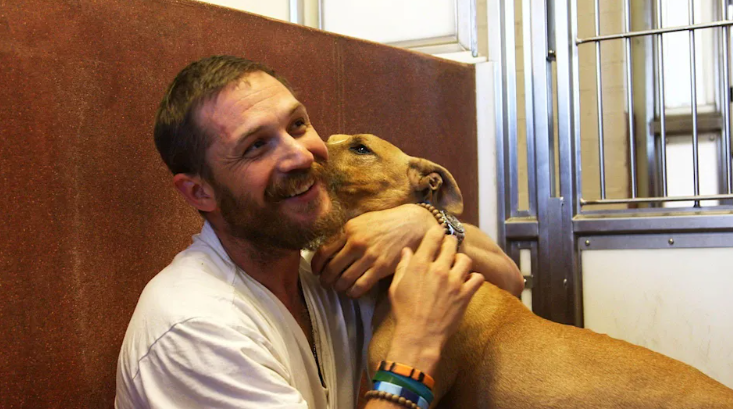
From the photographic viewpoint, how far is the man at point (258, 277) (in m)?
1.41

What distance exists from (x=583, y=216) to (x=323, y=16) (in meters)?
1.78

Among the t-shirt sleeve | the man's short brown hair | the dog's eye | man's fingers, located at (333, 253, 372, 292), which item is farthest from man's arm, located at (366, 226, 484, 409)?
the man's short brown hair

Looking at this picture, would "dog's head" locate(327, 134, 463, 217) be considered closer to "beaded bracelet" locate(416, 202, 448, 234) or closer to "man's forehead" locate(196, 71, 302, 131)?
"beaded bracelet" locate(416, 202, 448, 234)

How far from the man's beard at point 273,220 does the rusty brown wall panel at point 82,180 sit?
361 mm

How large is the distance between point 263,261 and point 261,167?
0.25 meters

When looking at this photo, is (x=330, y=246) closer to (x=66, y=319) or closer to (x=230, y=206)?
(x=230, y=206)

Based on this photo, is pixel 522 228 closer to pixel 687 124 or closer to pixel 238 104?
pixel 687 124

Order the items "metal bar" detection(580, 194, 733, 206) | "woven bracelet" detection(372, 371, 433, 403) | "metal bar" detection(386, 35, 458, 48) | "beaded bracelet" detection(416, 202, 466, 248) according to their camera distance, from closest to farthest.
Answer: "woven bracelet" detection(372, 371, 433, 403)
"beaded bracelet" detection(416, 202, 466, 248)
"metal bar" detection(580, 194, 733, 206)
"metal bar" detection(386, 35, 458, 48)

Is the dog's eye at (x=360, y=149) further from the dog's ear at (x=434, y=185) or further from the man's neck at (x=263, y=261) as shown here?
the man's neck at (x=263, y=261)

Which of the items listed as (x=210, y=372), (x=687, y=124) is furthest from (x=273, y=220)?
(x=687, y=124)

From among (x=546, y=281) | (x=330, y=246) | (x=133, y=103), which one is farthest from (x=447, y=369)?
(x=546, y=281)

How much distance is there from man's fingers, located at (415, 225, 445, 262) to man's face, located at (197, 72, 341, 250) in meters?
0.25

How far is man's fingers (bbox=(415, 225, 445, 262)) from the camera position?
5.73 feet

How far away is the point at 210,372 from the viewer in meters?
1.39
